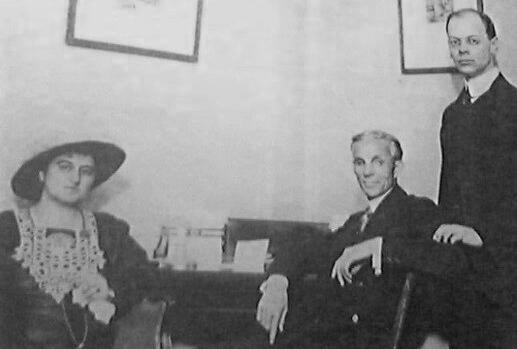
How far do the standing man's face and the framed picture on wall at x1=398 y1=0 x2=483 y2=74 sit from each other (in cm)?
2

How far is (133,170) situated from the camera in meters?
1.70

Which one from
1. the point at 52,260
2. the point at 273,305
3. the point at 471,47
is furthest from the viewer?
the point at 471,47

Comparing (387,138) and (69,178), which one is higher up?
(387,138)

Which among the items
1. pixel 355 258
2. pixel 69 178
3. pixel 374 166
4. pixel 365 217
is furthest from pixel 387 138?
pixel 69 178

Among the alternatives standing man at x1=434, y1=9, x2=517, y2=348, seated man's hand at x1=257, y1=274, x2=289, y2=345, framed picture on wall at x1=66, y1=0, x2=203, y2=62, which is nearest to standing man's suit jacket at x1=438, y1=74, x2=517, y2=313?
standing man at x1=434, y1=9, x2=517, y2=348

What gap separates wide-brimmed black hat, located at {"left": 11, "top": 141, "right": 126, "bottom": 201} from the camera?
1.63m

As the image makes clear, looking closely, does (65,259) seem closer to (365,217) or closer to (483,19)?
(365,217)

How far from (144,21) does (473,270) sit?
1.09 meters

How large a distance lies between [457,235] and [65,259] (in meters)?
1.01

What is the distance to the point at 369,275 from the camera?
1.73m

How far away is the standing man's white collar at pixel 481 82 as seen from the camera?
1.81 metres

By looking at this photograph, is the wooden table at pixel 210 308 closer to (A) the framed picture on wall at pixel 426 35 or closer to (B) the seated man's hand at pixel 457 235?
(B) the seated man's hand at pixel 457 235

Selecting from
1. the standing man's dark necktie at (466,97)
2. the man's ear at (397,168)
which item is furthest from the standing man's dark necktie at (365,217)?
the standing man's dark necktie at (466,97)

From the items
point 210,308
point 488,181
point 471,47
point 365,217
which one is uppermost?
point 471,47
